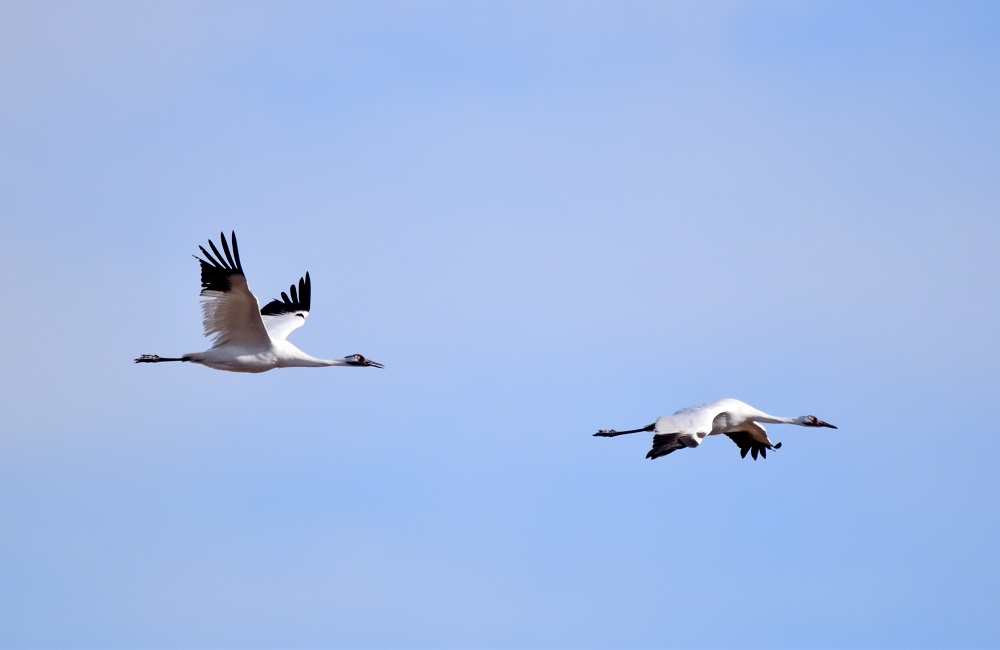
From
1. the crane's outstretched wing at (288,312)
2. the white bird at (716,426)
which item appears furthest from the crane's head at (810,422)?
the crane's outstretched wing at (288,312)

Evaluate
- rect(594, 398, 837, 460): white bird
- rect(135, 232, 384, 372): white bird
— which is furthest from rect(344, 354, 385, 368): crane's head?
rect(594, 398, 837, 460): white bird

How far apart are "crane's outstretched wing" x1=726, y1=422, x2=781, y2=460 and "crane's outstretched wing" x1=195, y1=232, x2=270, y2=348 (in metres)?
6.80

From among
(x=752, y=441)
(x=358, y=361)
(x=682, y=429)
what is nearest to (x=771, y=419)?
(x=752, y=441)

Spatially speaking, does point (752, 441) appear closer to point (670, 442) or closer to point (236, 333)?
point (670, 442)

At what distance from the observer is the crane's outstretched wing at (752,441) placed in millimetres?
22062

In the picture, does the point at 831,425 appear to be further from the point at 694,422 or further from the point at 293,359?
the point at 293,359

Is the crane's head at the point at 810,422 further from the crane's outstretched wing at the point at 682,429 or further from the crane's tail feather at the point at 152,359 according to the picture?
the crane's tail feather at the point at 152,359

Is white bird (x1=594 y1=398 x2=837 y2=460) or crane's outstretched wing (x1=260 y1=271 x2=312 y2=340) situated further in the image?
crane's outstretched wing (x1=260 y1=271 x2=312 y2=340)

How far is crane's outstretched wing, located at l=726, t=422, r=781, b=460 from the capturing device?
72.4 ft

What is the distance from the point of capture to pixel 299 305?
950 inches

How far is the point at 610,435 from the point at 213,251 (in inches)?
246

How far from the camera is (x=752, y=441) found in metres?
22.4

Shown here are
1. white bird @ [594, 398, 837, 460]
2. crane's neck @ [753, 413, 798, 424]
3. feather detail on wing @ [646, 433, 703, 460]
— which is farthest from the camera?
crane's neck @ [753, 413, 798, 424]

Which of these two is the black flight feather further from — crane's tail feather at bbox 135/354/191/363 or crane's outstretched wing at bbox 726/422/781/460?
crane's outstretched wing at bbox 726/422/781/460
